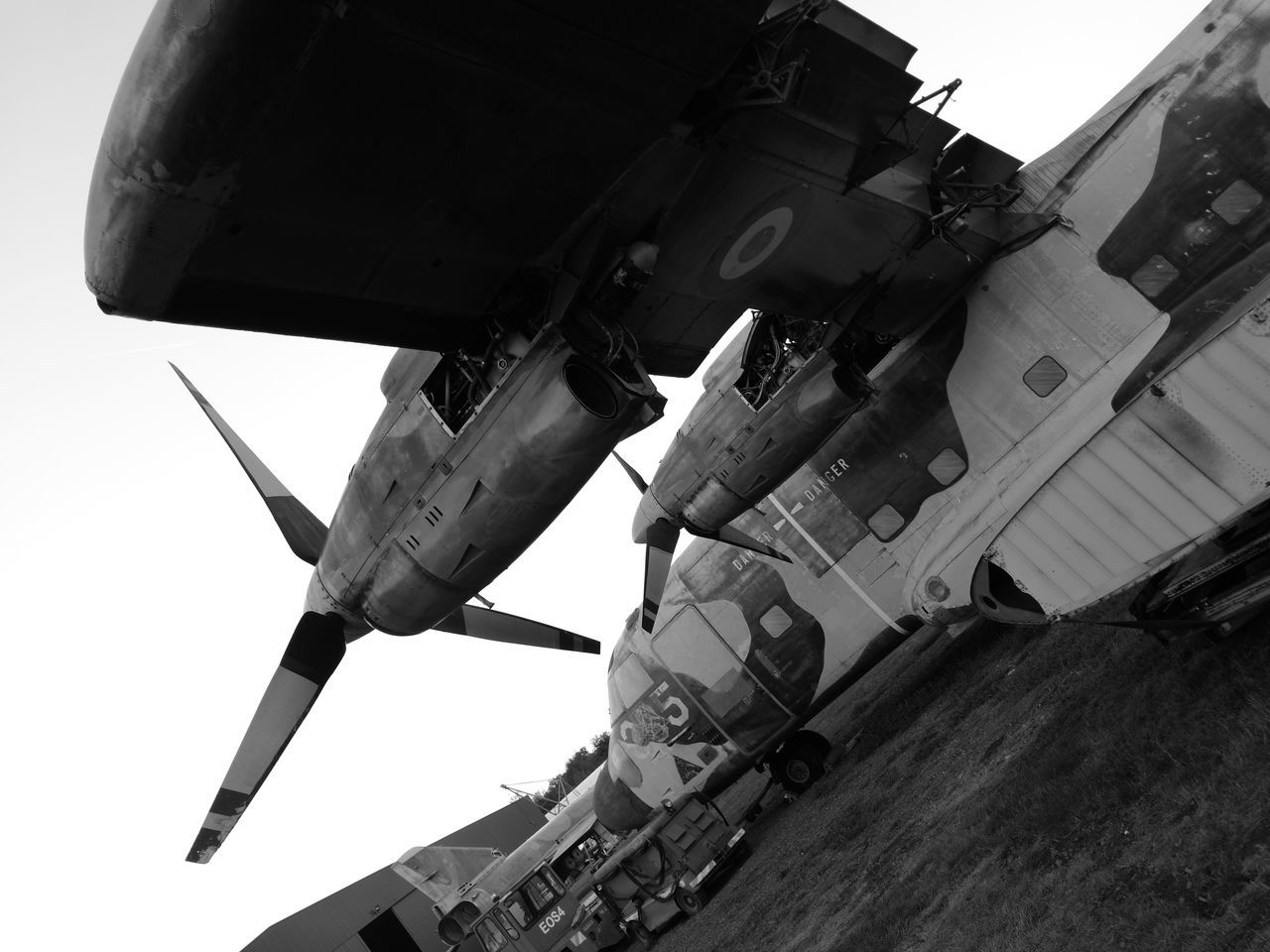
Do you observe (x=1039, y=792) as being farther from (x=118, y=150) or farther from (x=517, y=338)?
(x=118, y=150)

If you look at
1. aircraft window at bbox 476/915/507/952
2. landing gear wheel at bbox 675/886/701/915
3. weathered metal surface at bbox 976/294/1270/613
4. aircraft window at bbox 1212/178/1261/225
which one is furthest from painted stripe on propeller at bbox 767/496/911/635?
aircraft window at bbox 476/915/507/952

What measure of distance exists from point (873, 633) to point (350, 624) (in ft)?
29.7

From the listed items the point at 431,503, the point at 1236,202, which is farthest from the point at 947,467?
the point at 431,503

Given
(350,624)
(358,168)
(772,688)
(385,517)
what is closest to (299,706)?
(350,624)

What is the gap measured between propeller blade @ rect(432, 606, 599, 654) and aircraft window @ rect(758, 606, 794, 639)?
239 inches

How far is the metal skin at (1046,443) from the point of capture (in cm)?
877

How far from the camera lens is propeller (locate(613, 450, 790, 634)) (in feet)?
38.9

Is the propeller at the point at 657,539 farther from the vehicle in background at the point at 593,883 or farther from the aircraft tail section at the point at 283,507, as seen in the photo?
the vehicle in background at the point at 593,883

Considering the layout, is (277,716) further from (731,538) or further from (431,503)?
(731,538)

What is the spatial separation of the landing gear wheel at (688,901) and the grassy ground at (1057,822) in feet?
6.77

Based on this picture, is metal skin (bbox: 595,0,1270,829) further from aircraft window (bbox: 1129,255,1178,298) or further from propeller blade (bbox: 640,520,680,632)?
propeller blade (bbox: 640,520,680,632)

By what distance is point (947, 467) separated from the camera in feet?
46.2

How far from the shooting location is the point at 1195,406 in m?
8.61

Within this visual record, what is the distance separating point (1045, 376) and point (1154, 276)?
5.94ft
